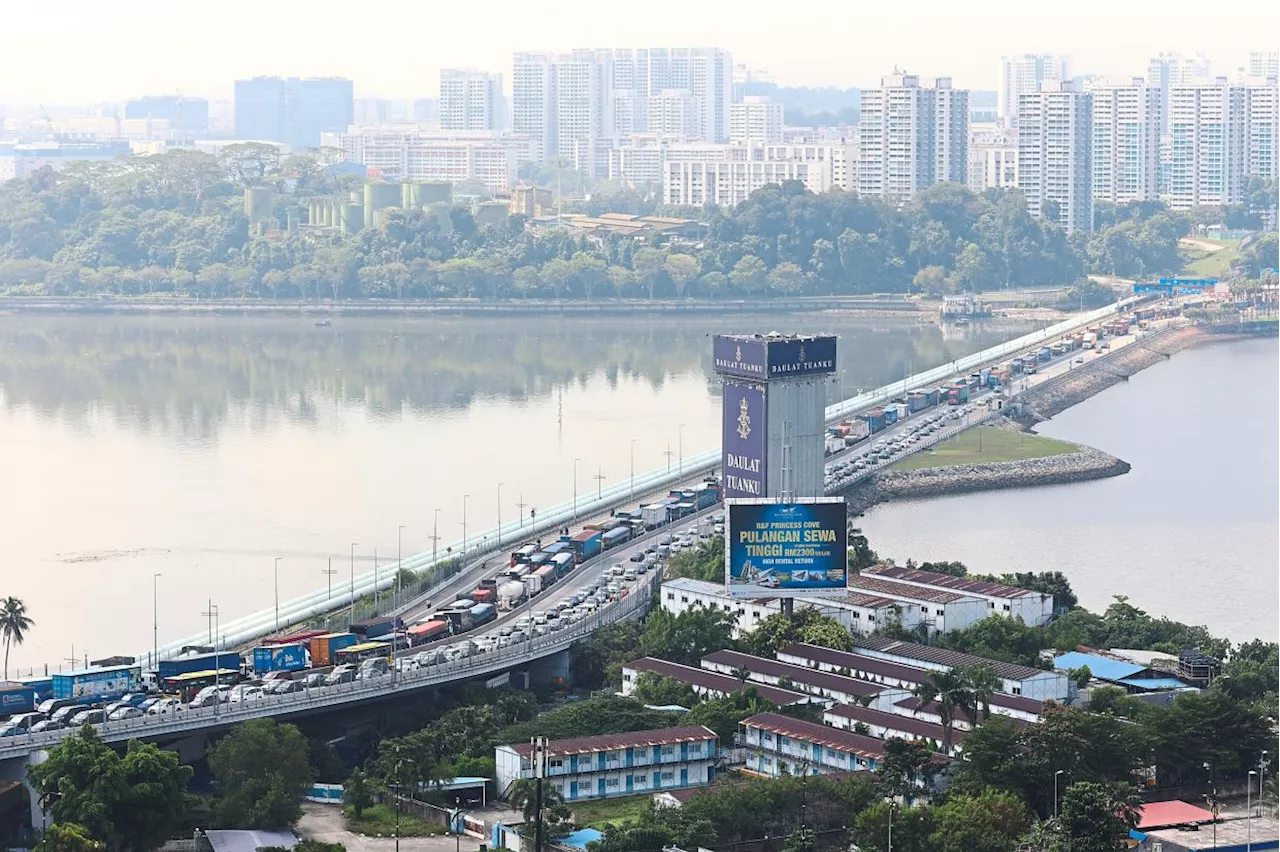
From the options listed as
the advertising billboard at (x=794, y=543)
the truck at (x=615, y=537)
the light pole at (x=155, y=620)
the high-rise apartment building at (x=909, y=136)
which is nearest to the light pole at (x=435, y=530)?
the truck at (x=615, y=537)

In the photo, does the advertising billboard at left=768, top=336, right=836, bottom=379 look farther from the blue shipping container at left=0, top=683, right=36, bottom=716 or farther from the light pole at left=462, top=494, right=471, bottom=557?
the blue shipping container at left=0, top=683, right=36, bottom=716

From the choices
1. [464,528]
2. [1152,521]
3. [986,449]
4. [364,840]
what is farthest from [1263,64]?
[364,840]

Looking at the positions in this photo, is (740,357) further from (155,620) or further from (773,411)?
(155,620)

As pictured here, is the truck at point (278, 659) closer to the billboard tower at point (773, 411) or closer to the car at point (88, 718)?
the car at point (88, 718)

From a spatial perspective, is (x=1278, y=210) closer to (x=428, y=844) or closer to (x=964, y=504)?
(x=964, y=504)

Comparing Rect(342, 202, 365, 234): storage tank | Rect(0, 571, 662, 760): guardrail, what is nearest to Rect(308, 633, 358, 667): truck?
Rect(0, 571, 662, 760): guardrail

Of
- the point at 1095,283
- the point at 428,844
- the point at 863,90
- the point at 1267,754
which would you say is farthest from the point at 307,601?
the point at 863,90
